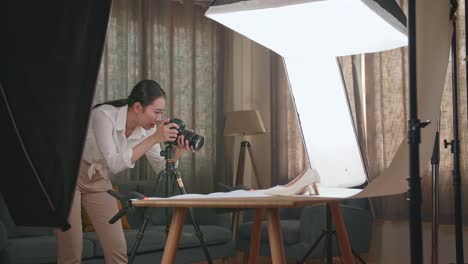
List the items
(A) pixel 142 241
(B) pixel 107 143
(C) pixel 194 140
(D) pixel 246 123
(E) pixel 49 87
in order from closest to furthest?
(E) pixel 49 87
(C) pixel 194 140
(B) pixel 107 143
(A) pixel 142 241
(D) pixel 246 123

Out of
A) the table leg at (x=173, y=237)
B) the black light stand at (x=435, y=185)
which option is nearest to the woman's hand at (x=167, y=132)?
the table leg at (x=173, y=237)

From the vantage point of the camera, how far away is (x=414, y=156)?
→ 1.15 metres

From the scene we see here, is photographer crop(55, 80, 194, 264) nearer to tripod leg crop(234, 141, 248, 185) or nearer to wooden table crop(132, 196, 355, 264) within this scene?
wooden table crop(132, 196, 355, 264)

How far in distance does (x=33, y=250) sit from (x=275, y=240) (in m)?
2.00

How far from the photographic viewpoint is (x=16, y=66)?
1.77 ft

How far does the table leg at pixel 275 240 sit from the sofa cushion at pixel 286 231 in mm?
2302

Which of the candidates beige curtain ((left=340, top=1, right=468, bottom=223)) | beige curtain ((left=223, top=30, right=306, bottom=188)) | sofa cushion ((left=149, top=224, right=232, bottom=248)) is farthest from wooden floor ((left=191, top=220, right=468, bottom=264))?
beige curtain ((left=223, top=30, right=306, bottom=188))

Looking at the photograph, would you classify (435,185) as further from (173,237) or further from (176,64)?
(176,64)

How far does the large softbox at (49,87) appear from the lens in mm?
529

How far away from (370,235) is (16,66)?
3805 millimetres

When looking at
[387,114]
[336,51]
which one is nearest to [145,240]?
[387,114]

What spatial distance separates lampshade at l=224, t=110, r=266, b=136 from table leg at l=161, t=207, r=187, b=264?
116 inches

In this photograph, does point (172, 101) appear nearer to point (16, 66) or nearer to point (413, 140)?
point (413, 140)

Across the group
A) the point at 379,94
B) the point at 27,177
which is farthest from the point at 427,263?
the point at 27,177
